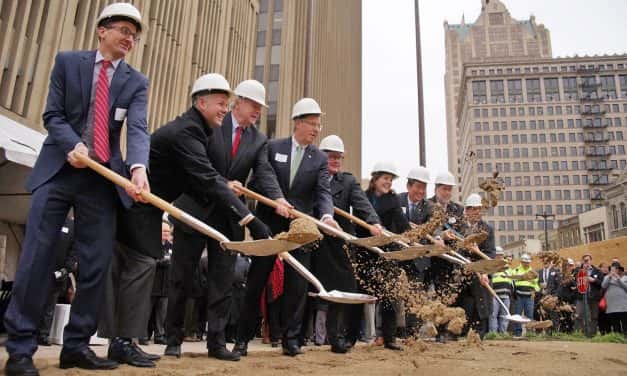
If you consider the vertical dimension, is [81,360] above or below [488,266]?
below

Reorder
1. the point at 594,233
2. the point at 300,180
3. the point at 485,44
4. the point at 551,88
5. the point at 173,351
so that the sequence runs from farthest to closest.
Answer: the point at 485,44 < the point at 551,88 < the point at 594,233 < the point at 300,180 < the point at 173,351

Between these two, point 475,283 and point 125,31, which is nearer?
point 125,31

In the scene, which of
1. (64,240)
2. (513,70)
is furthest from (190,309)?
(513,70)

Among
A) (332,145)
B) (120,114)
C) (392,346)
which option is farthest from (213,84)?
(392,346)

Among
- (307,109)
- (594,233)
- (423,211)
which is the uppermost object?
(594,233)

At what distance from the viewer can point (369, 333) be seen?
8672 millimetres

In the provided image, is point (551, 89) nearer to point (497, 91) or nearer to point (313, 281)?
point (497, 91)

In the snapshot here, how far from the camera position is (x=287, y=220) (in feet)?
15.3

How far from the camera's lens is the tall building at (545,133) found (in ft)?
318

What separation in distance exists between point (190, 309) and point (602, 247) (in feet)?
69.3

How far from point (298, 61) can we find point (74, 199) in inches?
1161

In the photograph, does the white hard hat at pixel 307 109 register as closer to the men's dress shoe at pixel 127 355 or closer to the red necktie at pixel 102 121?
the red necktie at pixel 102 121

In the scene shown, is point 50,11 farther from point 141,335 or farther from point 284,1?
point 284,1

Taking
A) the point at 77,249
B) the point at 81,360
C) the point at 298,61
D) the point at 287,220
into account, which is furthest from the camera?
the point at 298,61
